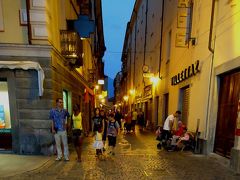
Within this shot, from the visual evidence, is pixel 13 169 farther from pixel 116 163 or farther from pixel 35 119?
pixel 116 163

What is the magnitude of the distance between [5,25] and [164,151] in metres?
6.92

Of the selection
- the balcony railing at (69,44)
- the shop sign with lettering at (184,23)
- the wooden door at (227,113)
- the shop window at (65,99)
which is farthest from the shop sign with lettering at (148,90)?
the wooden door at (227,113)

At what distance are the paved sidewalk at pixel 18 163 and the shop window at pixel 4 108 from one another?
1.05m

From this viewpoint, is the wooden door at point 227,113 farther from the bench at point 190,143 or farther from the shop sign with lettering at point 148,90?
the shop sign with lettering at point 148,90

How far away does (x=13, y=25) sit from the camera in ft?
24.4

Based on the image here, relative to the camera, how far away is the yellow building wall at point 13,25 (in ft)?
24.3

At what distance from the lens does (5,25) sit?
7.45m

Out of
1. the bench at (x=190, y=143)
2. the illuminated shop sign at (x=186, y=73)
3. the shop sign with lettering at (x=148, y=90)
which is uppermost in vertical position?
the illuminated shop sign at (x=186, y=73)

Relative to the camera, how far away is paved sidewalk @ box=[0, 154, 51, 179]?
5836 millimetres

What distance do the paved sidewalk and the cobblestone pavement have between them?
0.76 ft

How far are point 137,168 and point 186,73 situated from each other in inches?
223

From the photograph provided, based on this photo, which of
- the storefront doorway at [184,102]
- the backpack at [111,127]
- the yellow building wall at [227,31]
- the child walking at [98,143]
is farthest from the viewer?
the storefront doorway at [184,102]

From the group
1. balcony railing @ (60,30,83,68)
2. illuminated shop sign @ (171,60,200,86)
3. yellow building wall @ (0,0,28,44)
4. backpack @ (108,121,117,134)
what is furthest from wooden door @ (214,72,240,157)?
yellow building wall @ (0,0,28,44)

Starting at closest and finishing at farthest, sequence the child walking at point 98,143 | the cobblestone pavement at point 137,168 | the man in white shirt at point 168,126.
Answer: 1. the cobblestone pavement at point 137,168
2. the child walking at point 98,143
3. the man in white shirt at point 168,126
